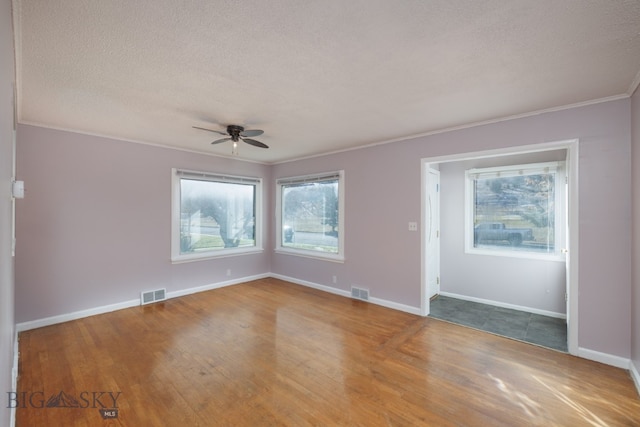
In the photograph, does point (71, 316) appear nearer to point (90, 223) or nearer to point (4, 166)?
point (90, 223)

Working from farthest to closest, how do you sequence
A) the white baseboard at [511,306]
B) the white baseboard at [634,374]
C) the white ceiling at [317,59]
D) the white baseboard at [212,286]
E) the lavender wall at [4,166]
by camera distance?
the white baseboard at [212,286] → the white baseboard at [511,306] → the white baseboard at [634,374] → the white ceiling at [317,59] → the lavender wall at [4,166]

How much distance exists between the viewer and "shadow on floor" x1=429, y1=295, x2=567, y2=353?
10.4ft

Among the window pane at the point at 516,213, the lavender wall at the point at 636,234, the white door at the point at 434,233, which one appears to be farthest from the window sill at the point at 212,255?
the lavender wall at the point at 636,234

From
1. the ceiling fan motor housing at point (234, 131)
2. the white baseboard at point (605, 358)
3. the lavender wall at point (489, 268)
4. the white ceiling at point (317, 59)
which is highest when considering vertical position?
the white ceiling at point (317, 59)

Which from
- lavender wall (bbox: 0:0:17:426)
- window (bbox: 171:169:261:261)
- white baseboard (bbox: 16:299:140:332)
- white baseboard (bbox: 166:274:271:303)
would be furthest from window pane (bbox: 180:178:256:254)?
lavender wall (bbox: 0:0:17:426)

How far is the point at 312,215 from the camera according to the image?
548cm

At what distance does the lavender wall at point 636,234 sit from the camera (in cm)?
231

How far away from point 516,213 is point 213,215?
5152 millimetres

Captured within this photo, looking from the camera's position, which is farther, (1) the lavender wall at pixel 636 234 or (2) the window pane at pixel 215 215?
(2) the window pane at pixel 215 215

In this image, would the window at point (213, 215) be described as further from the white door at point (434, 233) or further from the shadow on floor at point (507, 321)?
the shadow on floor at point (507, 321)

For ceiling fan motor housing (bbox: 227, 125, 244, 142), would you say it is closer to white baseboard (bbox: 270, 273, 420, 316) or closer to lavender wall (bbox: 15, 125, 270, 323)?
lavender wall (bbox: 15, 125, 270, 323)

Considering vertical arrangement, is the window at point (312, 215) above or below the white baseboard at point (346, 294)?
above

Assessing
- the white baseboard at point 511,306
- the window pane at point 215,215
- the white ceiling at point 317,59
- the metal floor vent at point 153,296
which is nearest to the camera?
the white ceiling at point 317,59

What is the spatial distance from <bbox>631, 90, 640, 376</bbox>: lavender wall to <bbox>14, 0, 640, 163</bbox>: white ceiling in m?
0.25
